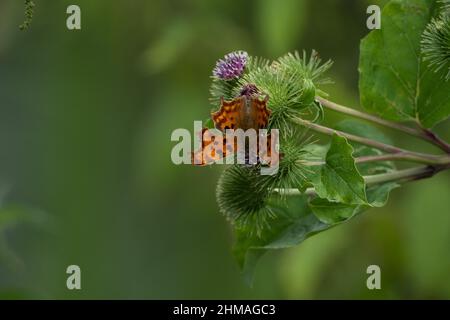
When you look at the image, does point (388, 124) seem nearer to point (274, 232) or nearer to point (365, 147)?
point (365, 147)

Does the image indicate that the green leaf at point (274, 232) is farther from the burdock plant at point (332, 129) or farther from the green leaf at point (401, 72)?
the green leaf at point (401, 72)

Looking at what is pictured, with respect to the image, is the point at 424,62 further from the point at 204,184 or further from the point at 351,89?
the point at 204,184

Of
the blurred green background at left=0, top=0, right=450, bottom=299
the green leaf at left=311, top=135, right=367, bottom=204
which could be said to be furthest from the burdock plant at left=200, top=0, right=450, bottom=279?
the blurred green background at left=0, top=0, right=450, bottom=299

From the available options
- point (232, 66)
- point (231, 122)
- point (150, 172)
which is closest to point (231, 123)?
point (231, 122)

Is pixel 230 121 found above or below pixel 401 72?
below

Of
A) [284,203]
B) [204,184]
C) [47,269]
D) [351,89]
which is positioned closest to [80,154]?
[47,269]
